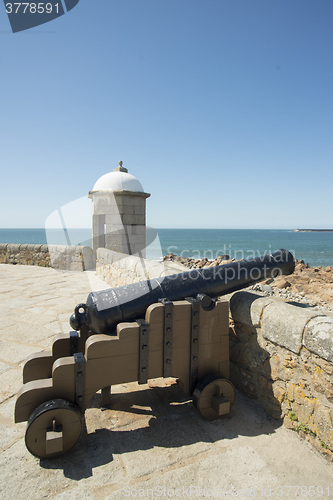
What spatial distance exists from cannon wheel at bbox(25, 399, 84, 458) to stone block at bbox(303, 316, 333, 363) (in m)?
1.51

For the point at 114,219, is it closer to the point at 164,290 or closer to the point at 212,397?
Result: the point at 164,290

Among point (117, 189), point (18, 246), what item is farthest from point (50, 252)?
point (117, 189)

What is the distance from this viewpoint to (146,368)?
6.88 ft

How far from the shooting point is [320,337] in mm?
1878

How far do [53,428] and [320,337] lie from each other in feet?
5.55

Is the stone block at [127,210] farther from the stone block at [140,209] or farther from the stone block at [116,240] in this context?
the stone block at [116,240]

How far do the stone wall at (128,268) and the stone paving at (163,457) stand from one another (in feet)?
5.79

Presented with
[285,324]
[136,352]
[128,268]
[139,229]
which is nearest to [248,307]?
[285,324]

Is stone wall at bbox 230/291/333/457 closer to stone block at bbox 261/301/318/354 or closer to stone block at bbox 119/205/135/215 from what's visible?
stone block at bbox 261/301/318/354

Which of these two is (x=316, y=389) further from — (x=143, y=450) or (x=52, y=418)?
(x=52, y=418)

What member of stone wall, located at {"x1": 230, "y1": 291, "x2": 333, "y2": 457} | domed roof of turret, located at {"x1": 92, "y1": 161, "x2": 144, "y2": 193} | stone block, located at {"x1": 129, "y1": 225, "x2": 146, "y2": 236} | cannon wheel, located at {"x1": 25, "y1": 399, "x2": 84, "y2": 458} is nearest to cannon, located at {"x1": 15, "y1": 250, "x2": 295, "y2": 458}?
cannon wheel, located at {"x1": 25, "y1": 399, "x2": 84, "y2": 458}

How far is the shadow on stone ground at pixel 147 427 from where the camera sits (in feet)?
6.07

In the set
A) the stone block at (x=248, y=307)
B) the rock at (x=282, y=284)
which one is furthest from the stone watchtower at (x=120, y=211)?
the stone block at (x=248, y=307)

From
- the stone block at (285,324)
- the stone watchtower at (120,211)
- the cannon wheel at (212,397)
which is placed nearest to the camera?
the stone block at (285,324)
